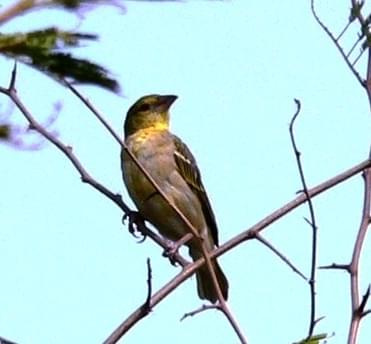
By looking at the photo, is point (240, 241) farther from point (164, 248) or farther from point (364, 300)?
point (164, 248)

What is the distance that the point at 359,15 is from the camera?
2.98m

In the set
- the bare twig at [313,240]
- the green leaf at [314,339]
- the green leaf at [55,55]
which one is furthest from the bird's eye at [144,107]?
the green leaf at [55,55]

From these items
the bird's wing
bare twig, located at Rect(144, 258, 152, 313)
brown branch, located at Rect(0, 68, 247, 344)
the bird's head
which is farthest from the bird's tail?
bare twig, located at Rect(144, 258, 152, 313)

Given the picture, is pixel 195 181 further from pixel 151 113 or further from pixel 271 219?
pixel 271 219

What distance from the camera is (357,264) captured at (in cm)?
279

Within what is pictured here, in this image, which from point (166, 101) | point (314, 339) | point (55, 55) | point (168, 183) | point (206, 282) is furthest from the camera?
point (166, 101)

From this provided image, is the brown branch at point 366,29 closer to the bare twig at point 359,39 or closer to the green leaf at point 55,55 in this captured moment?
the bare twig at point 359,39

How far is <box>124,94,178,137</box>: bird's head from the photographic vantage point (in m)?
8.48

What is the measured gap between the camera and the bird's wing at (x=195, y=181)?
26.1 ft

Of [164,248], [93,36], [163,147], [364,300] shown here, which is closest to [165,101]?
[163,147]

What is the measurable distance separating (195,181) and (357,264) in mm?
5258

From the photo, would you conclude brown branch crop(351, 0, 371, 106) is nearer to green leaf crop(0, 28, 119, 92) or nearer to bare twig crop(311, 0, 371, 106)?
bare twig crop(311, 0, 371, 106)

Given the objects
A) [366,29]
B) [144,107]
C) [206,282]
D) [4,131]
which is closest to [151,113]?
[144,107]

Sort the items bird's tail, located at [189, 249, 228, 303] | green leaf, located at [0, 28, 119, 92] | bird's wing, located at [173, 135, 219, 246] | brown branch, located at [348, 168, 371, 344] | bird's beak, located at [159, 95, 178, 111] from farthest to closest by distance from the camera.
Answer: bird's beak, located at [159, 95, 178, 111]
bird's wing, located at [173, 135, 219, 246]
bird's tail, located at [189, 249, 228, 303]
brown branch, located at [348, 168, 371, 344]
green leaf, located at [0, 28, 119, 92]
